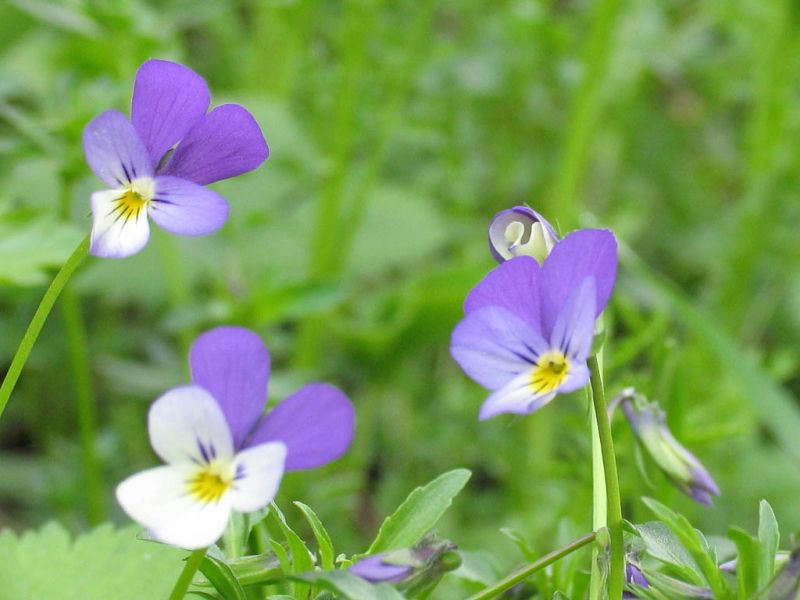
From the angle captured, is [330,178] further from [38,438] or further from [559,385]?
[559,385]

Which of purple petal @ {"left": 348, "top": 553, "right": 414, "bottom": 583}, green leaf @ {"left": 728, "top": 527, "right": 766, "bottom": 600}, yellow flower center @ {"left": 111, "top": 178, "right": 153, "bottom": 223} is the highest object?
yellow flower center @ {"left": 111, "top": 178, "right": 153, "bottom": 223}

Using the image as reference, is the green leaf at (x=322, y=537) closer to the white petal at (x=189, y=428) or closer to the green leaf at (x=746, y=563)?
the white petal at (x=189, y=428)

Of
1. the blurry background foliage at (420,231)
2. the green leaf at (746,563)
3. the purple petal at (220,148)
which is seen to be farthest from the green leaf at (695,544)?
the blurry background foliage at (420,231)

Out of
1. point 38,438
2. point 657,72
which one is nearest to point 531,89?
point 657,72

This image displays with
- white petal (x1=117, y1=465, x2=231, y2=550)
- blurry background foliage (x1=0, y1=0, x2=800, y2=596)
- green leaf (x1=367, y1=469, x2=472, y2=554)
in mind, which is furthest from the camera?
blurry background foliage (x1=0, y1=0, x2=800, y2=596)

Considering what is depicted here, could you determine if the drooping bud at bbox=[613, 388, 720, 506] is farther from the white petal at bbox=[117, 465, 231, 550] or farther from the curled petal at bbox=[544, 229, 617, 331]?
the white petal at bbox=[117, 465, 231, 550]

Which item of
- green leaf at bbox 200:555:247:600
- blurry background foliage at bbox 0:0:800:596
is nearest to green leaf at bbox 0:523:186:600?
green leaf at bbox 200:555:247:600
